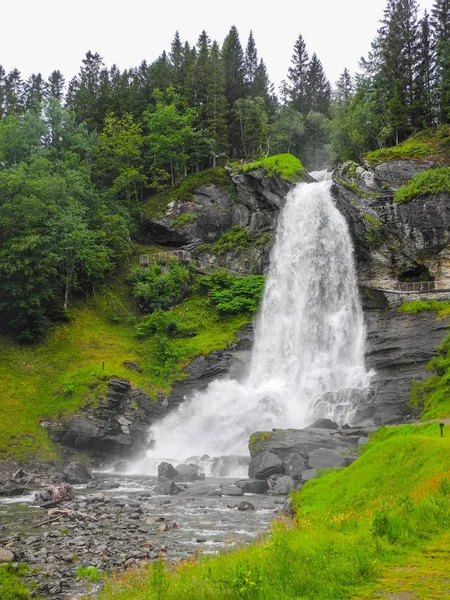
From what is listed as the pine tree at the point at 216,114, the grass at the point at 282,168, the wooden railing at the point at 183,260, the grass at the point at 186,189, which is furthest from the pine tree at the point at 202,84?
the wooden railing at the point at 183,260

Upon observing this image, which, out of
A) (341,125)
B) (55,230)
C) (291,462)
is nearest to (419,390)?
(291,462)

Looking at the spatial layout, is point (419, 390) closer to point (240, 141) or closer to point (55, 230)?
point (55, 230)

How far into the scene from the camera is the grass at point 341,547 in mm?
6344

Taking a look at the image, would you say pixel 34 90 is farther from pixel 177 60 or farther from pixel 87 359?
pixel 87 359

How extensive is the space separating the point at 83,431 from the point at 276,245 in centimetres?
2452

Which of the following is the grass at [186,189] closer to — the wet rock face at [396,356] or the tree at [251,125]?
the tree at [251,125]

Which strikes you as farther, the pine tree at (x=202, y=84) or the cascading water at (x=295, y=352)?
the pine tree at (x=202, y=84)

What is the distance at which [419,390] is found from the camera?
28047 millimetres

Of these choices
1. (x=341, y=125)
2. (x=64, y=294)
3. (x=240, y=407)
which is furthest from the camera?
(x=341, y=125)

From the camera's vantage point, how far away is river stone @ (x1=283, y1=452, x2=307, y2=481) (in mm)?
21406

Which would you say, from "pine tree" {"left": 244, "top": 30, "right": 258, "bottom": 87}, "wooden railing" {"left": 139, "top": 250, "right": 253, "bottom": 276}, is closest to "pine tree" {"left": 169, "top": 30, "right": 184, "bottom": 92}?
"pine tree" {"left": 244, "top": 30, "right": 258, "bottom": 87}

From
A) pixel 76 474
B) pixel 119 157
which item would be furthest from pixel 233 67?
pixel 76 474

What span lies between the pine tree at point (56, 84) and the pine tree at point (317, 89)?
4016 cm

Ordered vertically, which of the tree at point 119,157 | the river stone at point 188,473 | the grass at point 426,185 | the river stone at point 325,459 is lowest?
the river stone at point 188,473
